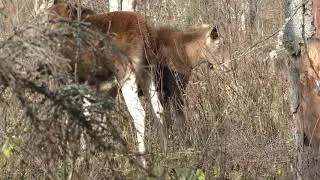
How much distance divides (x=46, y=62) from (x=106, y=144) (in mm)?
498

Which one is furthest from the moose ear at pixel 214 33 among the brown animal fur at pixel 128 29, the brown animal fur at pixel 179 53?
the brown animal fur at pixel 128 29

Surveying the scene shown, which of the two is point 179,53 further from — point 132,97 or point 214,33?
point 132,97

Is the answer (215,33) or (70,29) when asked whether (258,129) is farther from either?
(70,29)

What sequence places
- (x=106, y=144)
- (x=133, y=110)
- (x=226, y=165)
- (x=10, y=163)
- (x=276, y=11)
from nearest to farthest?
(x=106, y=144)
(x=10, y=163)
(x=226, y=165)
(x=133, y=110)
(x=276, y=11)

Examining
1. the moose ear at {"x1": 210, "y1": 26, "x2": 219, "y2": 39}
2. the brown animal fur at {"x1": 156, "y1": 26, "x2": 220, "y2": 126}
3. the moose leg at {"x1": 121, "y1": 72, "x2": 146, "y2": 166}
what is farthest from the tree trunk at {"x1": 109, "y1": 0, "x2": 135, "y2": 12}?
the moose leg at {"x1": 121, "y1": 72, "x2": 146, "y2": 166}

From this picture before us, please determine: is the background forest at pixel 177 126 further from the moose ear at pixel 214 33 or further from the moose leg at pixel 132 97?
the moose leg at pixel 132 97

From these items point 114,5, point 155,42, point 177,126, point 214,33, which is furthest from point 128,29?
point 114,5

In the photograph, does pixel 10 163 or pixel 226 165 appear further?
pixel 226 165

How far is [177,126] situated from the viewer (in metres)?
7.27

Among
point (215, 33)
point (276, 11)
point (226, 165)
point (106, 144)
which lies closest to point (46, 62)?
point (106, 144)

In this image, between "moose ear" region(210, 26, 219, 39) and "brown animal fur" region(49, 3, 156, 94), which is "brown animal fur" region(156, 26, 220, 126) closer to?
"moose ear" region(210, 26, 219, 39)

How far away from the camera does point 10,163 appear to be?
18.4 feet

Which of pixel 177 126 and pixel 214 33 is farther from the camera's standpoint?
pixel 214 33

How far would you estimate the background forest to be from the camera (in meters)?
3.41
